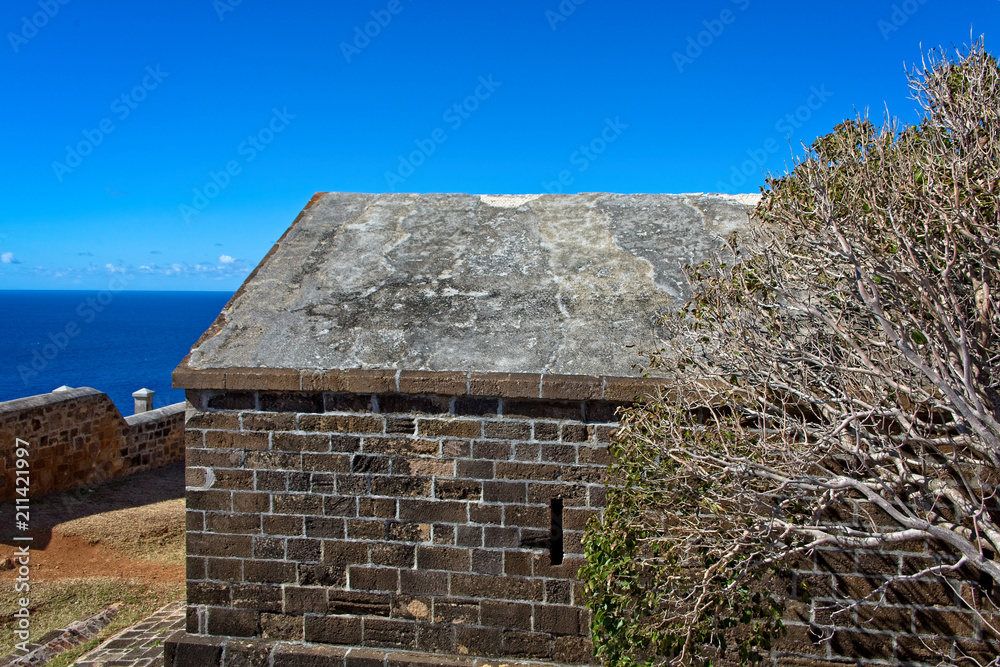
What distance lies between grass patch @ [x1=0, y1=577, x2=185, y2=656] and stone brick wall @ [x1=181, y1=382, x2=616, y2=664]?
9.77ft

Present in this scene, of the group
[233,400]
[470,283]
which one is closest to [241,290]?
[233,400]

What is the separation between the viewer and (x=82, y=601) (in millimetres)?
8219

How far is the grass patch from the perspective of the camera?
7559mm

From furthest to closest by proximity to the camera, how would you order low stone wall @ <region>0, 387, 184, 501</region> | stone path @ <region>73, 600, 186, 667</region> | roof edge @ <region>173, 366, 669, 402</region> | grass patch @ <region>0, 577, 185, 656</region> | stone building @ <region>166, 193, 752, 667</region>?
low stone wall @ <region>0, 387, 184, 501</region>
grass patch @ <region>0, 577, 185, 656</region>
stone path @ <region>73, 600, 186, 667</region>
stone building @ <region>166, 193, 752, 667</region>
roof edge @ <region>173, 366, 669, 402</region>

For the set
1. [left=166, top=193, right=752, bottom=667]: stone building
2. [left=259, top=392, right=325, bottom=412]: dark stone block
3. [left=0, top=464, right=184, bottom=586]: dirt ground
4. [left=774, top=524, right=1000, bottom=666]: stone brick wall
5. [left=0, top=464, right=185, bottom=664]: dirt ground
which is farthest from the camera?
A: [left=0, top=464, right=184, bottom=586]: dirt ground

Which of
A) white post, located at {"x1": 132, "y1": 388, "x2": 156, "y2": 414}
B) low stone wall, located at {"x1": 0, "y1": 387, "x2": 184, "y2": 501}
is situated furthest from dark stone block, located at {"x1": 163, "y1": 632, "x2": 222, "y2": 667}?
white post, located at {"x1": 132, "y1": 388, "x2": 156, "y2": 414}

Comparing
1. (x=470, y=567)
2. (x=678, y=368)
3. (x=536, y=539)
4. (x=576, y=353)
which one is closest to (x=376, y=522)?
(x=470, y=567)

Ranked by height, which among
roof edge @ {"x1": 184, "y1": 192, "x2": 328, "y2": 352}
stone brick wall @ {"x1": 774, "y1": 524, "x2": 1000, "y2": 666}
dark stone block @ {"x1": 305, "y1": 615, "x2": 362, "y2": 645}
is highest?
roof edge @ {"x1": 184, "y1": 192, "x2": 328, "y2": 352}

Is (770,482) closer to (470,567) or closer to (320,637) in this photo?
(470,567)

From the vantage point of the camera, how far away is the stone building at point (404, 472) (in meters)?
5.11

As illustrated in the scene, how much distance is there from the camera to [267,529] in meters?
5.45

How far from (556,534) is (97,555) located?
763 cm

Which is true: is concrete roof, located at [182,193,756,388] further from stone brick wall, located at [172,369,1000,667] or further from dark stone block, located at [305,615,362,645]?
dark stone block, located at [305,615,362,645]

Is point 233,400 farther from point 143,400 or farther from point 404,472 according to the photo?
point 143,400
